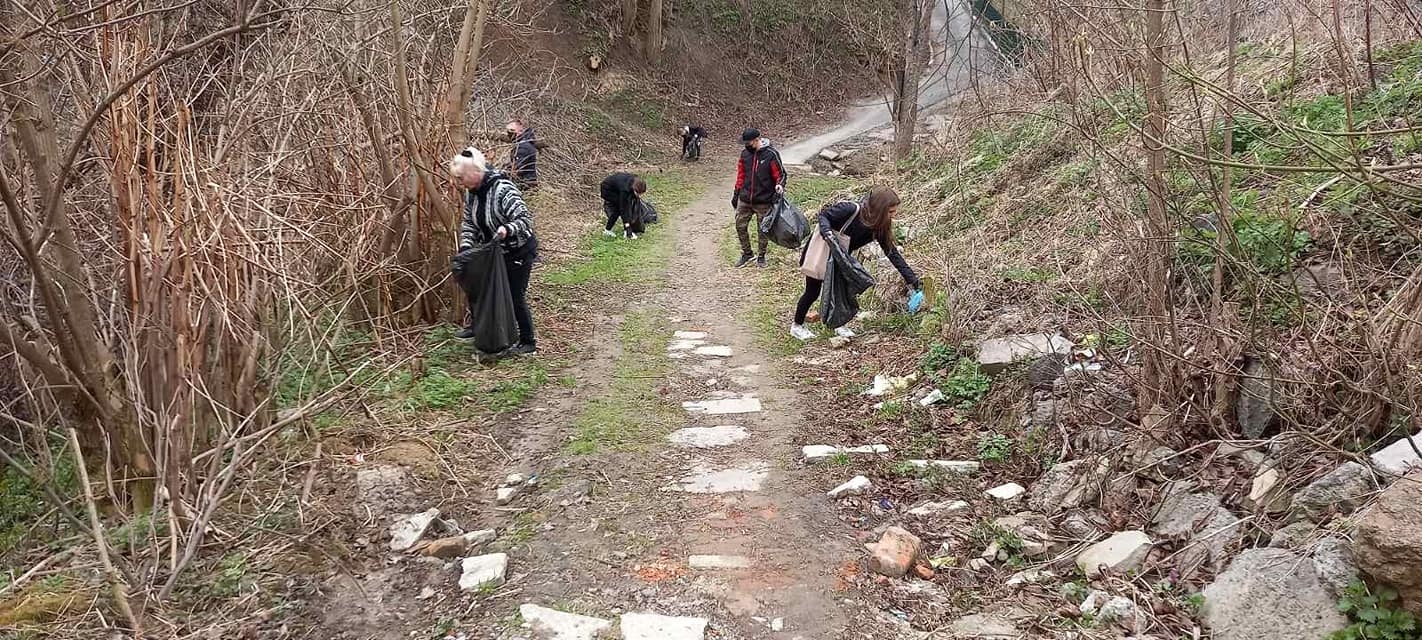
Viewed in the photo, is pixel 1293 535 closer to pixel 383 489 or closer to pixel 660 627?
pixel 660 627

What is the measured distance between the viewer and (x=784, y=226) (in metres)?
8.87

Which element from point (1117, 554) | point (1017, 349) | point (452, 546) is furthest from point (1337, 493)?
point (452, 546)

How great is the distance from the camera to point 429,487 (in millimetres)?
4613

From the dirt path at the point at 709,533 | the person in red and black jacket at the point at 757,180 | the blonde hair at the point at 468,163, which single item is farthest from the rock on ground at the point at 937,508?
the person in red and black jacket at the point at 757,180

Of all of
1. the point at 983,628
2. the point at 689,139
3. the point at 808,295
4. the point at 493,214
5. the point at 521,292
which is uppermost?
the point at 493,214

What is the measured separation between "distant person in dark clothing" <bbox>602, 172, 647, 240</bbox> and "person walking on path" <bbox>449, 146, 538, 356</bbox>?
5.47 metres

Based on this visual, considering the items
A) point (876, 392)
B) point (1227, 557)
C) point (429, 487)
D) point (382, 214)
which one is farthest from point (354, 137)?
point (1227, 557)

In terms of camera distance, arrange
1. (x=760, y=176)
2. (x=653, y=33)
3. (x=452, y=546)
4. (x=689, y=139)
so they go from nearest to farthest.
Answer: (x=452, y=546) < (x=760, y=176) < (x=689, y=139) < (x=653, y=33)

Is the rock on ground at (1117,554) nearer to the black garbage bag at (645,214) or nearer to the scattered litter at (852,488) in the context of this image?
the scattered litter at (852,488)

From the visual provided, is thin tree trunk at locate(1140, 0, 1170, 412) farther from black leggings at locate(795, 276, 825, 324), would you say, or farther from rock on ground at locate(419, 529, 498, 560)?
rock on ground at locate(419, 529, 498, 560)

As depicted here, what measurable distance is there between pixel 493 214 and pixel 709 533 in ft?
10.9

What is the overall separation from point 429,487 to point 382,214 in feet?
9.17

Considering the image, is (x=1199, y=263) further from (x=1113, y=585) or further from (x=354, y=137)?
(x=354, y=137)

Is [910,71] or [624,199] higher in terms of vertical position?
[910,71]
